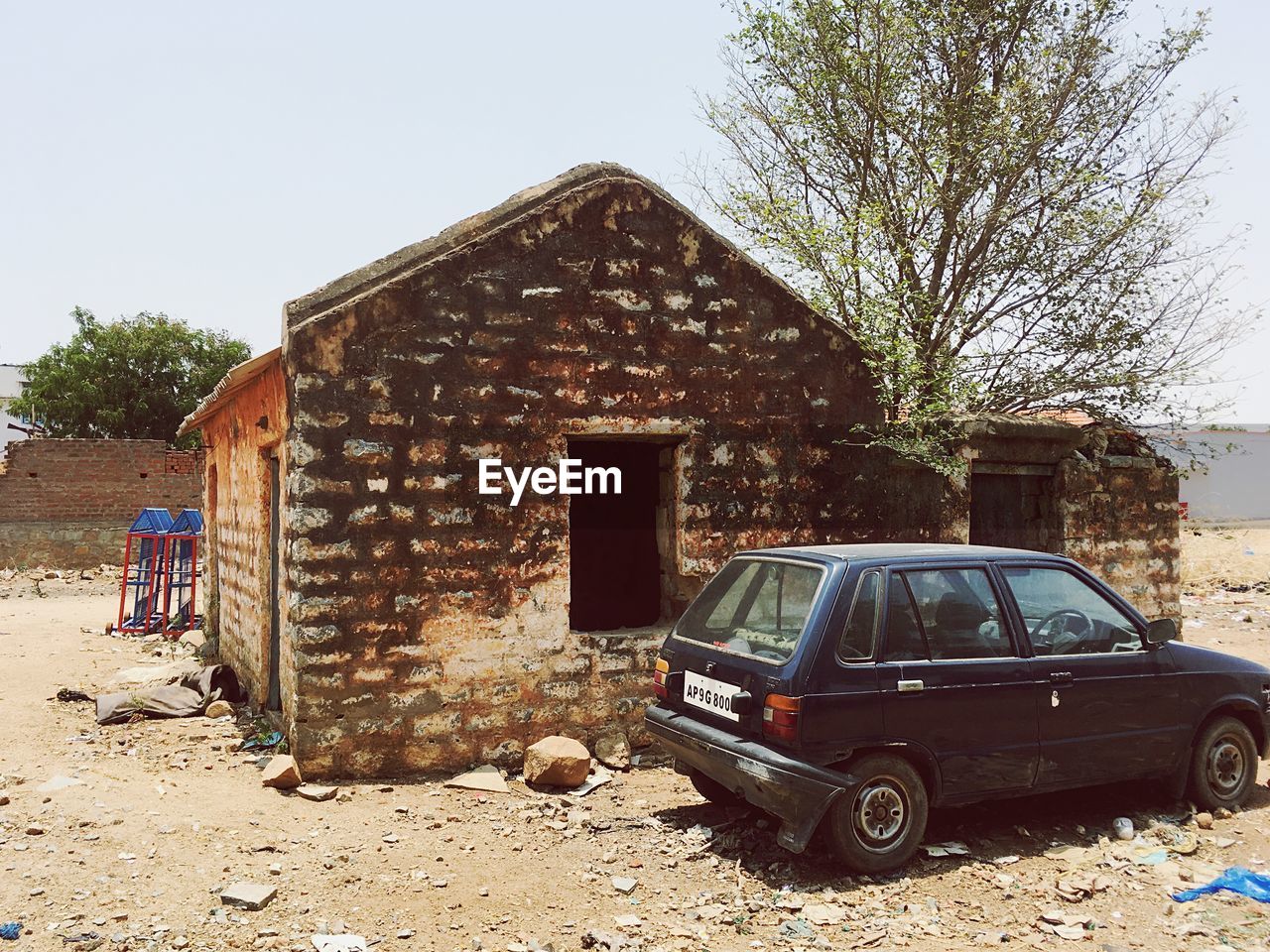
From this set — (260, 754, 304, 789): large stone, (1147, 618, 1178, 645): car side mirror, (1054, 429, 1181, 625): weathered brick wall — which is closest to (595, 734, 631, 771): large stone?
(260, 754, 304, 789): large stone

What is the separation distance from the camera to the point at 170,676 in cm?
880

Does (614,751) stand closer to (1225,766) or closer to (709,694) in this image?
(709,694)

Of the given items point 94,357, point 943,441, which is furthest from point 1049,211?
point 94,357

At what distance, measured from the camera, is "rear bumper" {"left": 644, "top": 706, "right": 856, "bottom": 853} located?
14.1 ft

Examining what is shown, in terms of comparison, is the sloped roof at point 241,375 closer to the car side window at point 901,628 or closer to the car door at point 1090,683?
the car side window at point 901,628

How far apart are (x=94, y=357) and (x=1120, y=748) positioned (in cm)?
3238

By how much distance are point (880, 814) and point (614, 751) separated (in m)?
2.45

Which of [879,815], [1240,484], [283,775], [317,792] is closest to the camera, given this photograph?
[879,815]

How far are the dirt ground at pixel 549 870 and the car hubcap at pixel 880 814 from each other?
0.19 metres

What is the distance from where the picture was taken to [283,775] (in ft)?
18.9

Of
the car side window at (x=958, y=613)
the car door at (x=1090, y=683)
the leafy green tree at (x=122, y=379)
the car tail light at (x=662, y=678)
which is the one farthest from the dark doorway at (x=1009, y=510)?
the leafy green tree at (x=122, y=379)

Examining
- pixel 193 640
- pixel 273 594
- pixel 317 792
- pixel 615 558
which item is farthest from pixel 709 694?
pixel 193 640

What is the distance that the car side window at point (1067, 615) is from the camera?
201 inches

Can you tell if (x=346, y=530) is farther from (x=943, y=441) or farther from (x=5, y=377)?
(x=5, y=377)
